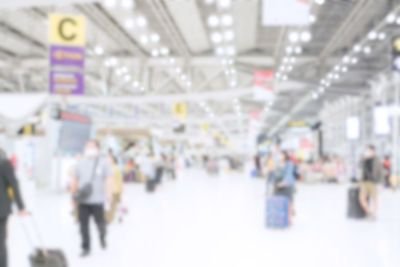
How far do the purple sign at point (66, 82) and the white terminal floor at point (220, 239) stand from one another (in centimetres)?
234

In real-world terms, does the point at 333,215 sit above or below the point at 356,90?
below

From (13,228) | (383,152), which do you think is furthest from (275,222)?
(383,152)

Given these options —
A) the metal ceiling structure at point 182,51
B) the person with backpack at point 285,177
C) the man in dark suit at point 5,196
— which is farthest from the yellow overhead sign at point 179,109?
the man in dark suit at point 5,196

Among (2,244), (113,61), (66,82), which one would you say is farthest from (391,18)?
(113,61)

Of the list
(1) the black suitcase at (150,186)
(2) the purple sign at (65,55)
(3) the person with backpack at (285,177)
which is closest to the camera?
(3) the person with backpack at (285,177)

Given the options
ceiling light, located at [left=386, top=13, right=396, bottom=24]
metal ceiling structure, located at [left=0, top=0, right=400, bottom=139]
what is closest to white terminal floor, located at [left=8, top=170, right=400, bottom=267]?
ceiling light, located at [left=386, top=13, right=396, bottom=24]

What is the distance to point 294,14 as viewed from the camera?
4484 mm

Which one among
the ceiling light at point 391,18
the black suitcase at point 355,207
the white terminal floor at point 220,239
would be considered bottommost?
the white terminal floor at point 220,239

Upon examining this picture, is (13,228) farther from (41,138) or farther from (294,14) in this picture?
(41,138)

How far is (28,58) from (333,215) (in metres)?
15.9

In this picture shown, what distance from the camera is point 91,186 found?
5.75 metres

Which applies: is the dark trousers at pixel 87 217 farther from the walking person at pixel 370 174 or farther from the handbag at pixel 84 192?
the walking person at pixel 370 174

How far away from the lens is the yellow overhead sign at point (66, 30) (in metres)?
9.59

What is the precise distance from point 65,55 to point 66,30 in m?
0.53
